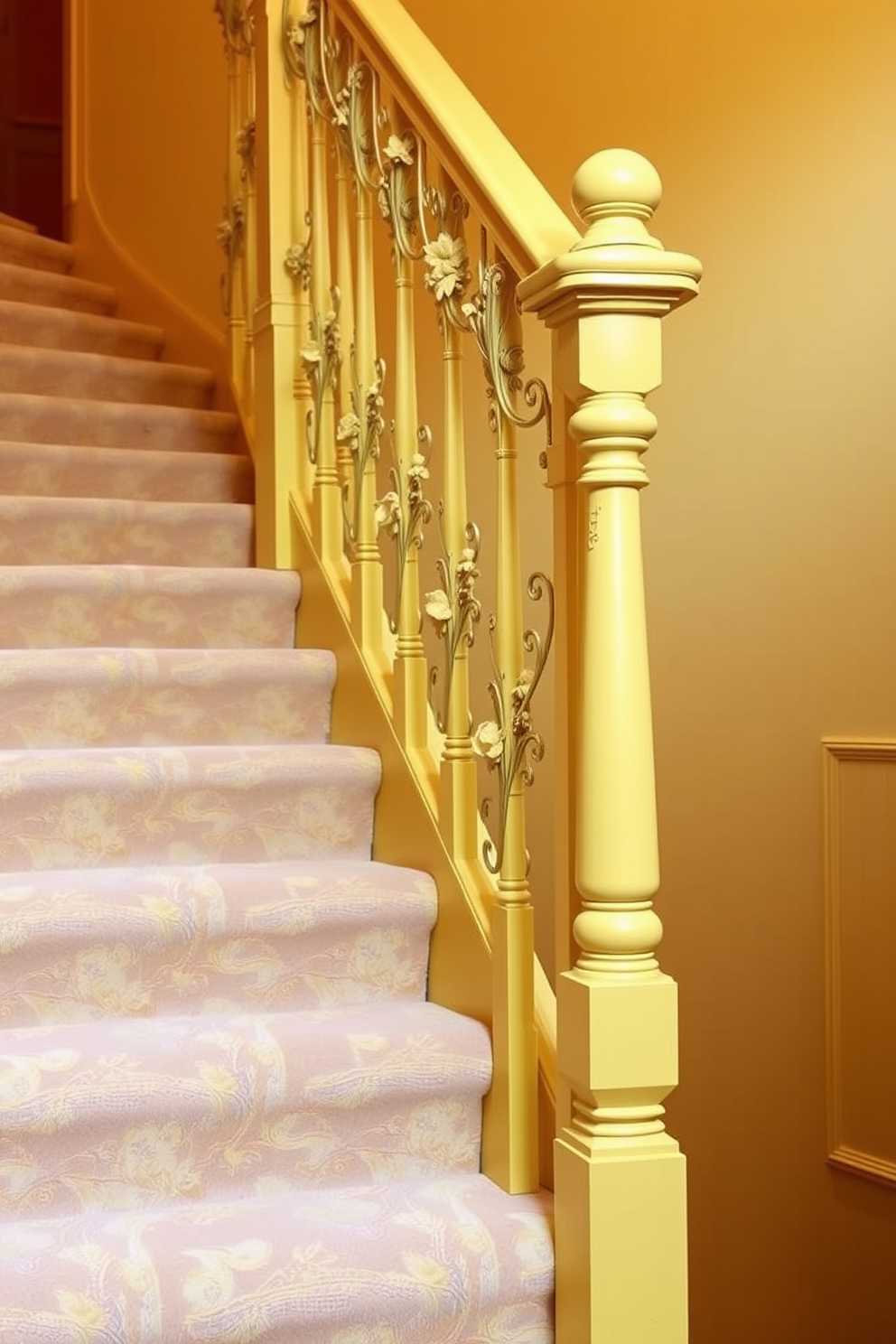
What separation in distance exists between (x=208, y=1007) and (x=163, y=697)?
682 mm

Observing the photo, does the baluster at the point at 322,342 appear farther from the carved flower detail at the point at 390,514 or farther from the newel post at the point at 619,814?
the newel post at the point at 619,814

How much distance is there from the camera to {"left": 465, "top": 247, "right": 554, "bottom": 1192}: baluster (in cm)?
204

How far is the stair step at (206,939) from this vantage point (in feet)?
6.98

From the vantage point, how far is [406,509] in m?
2.49

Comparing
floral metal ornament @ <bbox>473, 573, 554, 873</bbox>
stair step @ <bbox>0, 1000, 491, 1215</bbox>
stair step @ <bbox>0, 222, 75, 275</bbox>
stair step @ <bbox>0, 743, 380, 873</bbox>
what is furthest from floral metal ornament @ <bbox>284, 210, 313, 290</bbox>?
stair step @ <bbox>0, 222, 75, 275</bbox>

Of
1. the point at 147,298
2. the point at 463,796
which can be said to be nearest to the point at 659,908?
the point at 463,796

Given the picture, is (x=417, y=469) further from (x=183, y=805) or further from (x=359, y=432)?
(x=183, y=805)

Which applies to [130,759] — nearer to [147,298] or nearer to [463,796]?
[463,796]

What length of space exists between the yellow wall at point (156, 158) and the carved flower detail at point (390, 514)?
6.65ft

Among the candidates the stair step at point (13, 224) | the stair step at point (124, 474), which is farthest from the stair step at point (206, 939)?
the stair step at point (13, 224)

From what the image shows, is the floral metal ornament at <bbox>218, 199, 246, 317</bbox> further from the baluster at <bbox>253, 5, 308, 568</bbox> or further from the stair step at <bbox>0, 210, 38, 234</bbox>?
the stair step at <bbox>0, 210, 38, 234</bbox>

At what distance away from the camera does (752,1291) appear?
4195 mm

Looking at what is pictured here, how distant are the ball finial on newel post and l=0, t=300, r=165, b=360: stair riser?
8.86 feet

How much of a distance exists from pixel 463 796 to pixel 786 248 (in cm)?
214
